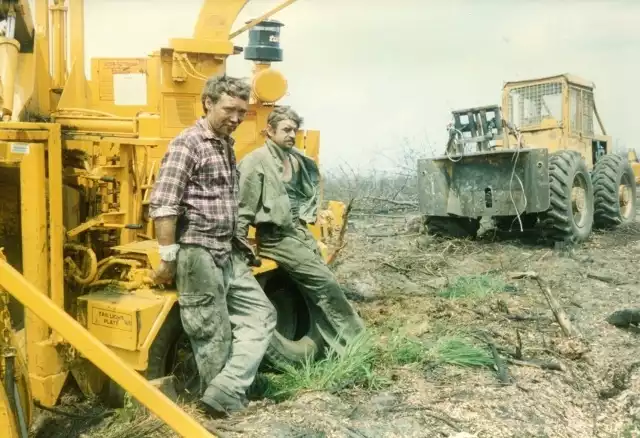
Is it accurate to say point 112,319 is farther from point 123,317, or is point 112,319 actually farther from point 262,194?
point 262,194

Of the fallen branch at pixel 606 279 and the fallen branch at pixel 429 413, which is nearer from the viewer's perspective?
the fallen branch at pixel 429 413

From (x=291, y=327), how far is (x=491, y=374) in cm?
137

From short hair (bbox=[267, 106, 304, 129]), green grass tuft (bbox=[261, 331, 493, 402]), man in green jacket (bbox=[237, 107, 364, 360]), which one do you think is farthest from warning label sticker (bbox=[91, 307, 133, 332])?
short hair (bbox=[267, 106, 304, 129])

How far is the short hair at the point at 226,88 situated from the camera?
11.9 ft

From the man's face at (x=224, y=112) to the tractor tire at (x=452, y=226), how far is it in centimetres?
698

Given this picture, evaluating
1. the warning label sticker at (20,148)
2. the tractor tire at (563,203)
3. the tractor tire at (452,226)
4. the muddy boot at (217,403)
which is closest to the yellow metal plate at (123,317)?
the muddy boot at (217,403)

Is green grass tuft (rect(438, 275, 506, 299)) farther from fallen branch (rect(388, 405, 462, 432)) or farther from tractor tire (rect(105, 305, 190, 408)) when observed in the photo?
tractor tire (rect(105, 305, 190, 408))

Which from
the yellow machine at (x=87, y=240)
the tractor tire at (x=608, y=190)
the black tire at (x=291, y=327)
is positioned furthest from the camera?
the tractor tire at (x=608, y=190)

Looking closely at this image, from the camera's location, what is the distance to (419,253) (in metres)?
9.30

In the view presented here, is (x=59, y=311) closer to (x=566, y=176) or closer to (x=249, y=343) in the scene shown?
(x=249, y=343)

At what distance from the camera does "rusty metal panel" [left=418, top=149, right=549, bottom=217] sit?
899 cm

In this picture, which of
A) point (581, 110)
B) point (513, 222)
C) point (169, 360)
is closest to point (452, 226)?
point (513, 222)

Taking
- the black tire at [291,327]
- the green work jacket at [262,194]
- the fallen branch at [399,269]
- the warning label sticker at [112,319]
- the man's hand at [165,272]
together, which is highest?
the green work jacket at [262,194]

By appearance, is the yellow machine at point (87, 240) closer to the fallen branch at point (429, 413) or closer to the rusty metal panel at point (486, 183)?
the fallen branch at point (429, 413)
